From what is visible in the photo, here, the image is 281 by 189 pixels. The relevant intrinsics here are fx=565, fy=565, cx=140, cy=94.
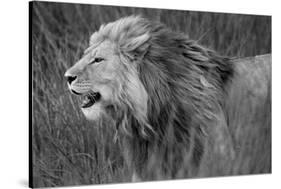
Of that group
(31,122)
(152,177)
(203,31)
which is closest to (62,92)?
(31,122)

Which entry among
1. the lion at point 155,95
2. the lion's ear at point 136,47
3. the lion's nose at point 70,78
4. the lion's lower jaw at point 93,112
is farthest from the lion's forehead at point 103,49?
the lion's lower jaw at point 93,112

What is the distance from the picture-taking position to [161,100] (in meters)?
4.76

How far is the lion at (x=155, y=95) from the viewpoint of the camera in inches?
183

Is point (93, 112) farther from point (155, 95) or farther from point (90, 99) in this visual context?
point (155, 95)

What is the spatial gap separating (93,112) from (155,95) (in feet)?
1.77

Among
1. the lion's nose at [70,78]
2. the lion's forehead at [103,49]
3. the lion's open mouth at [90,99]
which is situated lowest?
the lion's open mouth at [90,99]

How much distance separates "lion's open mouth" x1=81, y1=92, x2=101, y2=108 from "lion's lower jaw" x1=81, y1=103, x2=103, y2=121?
0.03m

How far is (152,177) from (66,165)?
77cm

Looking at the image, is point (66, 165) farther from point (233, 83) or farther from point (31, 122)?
point (233, 83)

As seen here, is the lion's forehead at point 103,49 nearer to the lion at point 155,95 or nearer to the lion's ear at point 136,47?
the lion at point 155,95

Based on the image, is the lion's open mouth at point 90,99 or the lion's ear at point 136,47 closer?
the lion's open mouth at point 90,99

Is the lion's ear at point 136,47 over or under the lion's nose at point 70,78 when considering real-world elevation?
over

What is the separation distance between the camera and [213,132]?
4.84 m

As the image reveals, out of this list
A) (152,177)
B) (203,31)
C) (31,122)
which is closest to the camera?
(31,122)
